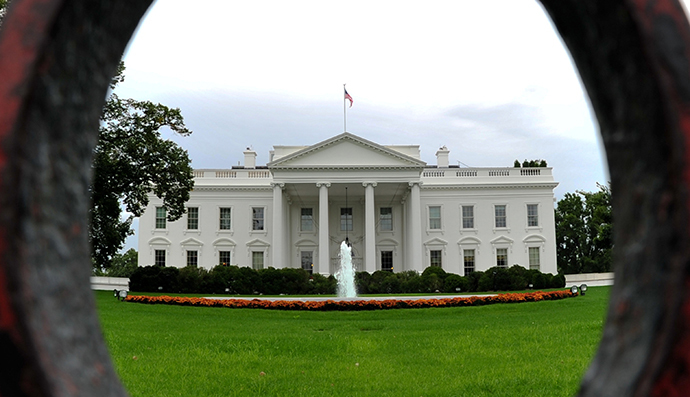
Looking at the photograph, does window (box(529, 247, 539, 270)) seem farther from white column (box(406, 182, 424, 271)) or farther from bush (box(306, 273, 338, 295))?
bush (box(306, 273, 338, 295))

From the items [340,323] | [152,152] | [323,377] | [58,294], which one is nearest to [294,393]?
[323,377]

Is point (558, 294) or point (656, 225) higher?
point (656, 225)

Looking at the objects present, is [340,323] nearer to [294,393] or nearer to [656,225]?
[294,393]

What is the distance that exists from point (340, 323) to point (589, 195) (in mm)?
42705

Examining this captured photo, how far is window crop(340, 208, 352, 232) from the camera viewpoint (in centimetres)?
4222

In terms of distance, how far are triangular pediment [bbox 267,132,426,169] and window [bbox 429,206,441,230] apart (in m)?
6.41

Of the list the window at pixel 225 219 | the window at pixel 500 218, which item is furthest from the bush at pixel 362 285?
the window at pixel 500 218

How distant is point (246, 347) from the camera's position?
827cm

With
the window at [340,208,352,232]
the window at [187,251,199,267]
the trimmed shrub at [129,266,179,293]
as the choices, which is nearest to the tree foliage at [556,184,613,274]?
the window at [340,208,352,232]

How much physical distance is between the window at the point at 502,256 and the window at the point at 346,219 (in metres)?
11.6

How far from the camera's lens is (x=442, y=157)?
49.5 m

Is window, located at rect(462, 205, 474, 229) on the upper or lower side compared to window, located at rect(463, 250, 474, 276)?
upper

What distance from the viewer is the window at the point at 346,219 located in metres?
42.2

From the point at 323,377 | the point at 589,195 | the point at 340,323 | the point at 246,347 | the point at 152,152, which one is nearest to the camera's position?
the point at 323,377
